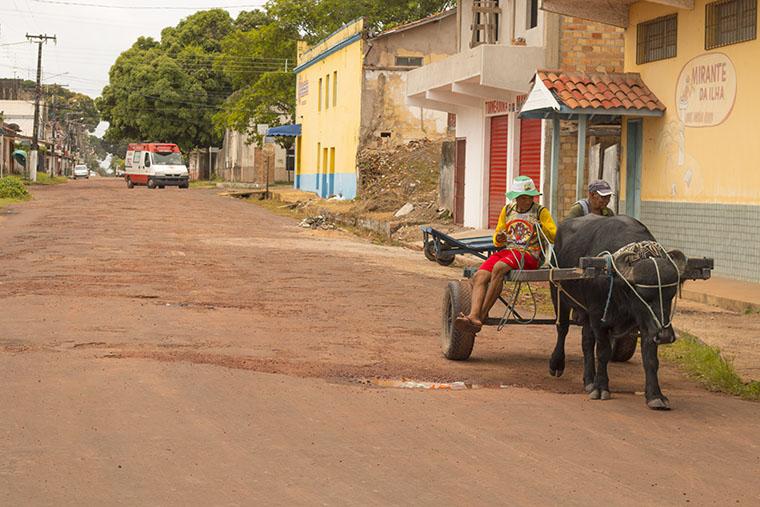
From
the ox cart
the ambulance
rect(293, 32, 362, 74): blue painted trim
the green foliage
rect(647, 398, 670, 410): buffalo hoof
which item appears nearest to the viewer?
rect(647, 398, 670, 410): buffalo hoof

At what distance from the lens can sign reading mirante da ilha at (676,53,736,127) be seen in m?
17.6

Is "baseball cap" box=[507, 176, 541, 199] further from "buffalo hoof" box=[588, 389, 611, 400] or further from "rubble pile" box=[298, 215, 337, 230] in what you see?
"rubble pile" box=[298, 215, 337, 230]

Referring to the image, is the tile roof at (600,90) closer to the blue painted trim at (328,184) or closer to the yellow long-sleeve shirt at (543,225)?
the yellow long-sleeve shirt at (543,225)

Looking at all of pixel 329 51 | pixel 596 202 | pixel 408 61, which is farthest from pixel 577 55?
pixel 329 51

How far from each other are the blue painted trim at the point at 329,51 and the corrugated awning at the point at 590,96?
2402 cm

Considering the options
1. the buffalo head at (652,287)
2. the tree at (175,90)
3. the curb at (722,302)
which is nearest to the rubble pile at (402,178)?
the curb at (722,302)

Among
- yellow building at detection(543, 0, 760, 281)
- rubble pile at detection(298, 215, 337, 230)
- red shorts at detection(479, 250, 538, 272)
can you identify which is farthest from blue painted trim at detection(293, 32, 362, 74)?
red shorts at detection(479, 250, 538, 272)

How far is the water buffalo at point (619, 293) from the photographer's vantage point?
8242 mm

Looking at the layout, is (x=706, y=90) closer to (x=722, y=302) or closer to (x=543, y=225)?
(x=722, y=302)

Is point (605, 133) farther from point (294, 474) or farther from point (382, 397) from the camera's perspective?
point (294, 474)

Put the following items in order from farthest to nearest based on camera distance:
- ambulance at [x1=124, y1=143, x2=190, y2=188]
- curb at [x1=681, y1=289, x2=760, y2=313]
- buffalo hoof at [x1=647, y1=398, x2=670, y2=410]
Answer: ambulance at [x1=124, y1=143, x2=190, y2=188]
curb at [x1=681, y1=289, x2=760, y2=313]
buffalo hoof at [x1=647, y1=398, x2=670, y2=410]

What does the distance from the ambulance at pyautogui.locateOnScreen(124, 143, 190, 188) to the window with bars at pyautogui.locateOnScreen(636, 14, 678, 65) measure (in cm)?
4585

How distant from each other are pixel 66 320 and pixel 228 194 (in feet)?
139

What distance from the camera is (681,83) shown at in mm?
19016
